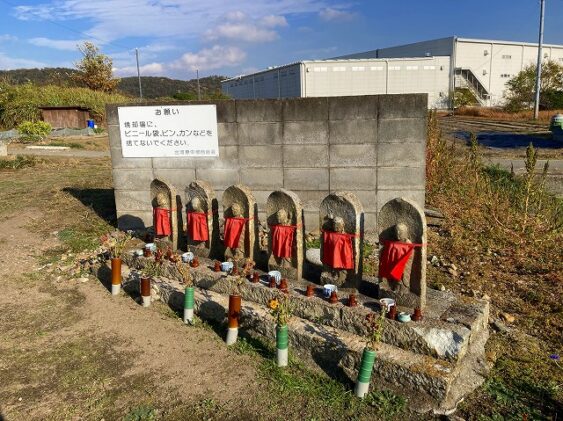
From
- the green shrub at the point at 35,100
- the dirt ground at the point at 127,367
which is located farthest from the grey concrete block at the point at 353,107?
the green shrub at the point at 35,100

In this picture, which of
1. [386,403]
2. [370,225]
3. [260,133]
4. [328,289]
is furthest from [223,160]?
[386,403]

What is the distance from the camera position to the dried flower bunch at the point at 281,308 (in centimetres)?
429

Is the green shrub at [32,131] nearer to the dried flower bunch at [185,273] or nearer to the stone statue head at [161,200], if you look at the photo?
the stone statue head at [161,200]

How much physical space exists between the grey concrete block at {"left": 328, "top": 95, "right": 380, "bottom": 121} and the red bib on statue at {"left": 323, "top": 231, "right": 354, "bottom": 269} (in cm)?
287

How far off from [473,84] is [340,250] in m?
41.5

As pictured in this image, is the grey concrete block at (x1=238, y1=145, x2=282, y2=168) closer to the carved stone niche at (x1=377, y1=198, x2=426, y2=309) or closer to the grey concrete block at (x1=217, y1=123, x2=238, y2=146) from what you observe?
the grey concrete block at (x1=217, y1=123, x2=238, y2=146)

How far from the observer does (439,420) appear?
3.62m

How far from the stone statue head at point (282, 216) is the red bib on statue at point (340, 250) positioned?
2.00 feet

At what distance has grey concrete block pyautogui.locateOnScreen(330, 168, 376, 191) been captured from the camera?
7.41 m

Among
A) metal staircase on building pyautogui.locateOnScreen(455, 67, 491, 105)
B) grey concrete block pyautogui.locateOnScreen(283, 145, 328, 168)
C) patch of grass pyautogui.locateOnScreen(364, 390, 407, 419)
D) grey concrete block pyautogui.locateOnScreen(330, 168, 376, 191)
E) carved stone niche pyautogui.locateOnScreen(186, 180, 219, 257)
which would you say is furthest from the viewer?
metal staircase on building pyautogui.locateOnScreen(455, 67, 491, 105)

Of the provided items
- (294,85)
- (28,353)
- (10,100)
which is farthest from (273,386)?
(294,85)

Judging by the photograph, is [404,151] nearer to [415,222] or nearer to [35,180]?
[415,222]

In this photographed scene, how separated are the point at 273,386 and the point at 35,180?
12346 mm

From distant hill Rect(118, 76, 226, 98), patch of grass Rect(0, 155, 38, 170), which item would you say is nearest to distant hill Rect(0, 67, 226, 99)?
distant hill Rect(118, 76, 226, 98)
